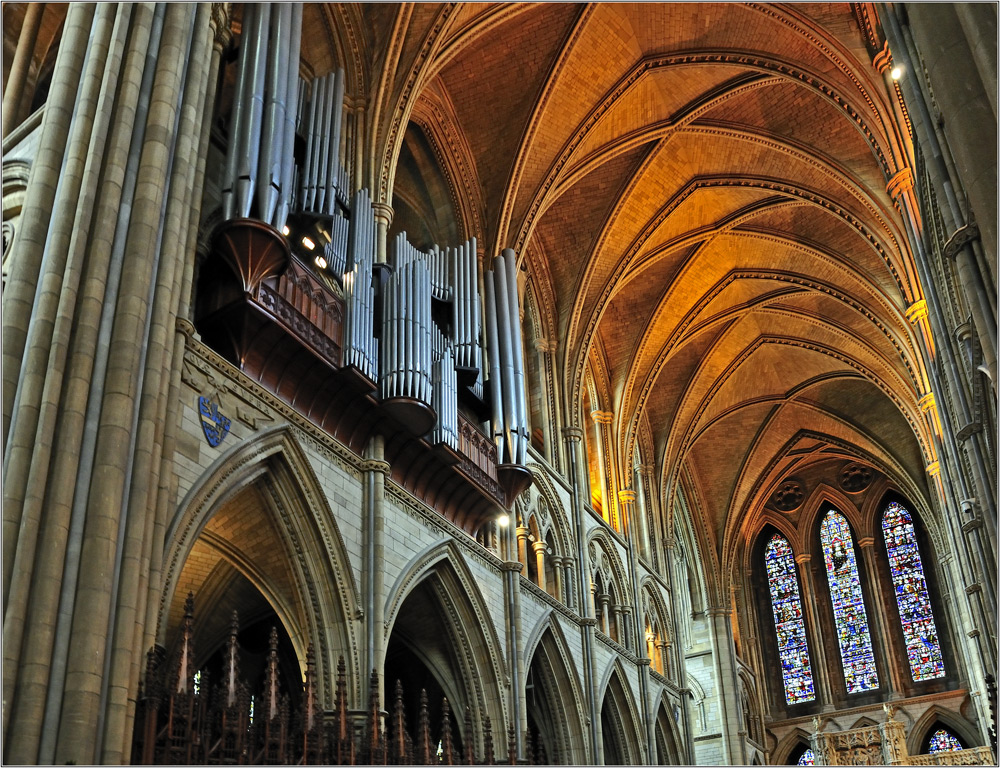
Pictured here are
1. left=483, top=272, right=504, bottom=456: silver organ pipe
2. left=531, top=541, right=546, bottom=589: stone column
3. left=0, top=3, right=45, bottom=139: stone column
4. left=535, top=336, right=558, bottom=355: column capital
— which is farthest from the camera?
left=535, top=336, right=558, bottom=355: column capital

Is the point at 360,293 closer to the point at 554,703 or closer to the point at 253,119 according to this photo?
the point at 253,119

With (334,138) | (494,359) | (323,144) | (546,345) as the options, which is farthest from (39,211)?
(546,345)

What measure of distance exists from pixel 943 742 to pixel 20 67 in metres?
27.0

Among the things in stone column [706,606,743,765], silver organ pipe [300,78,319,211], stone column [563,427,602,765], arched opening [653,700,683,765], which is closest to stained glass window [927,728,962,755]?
stone column [706,606,743,765]

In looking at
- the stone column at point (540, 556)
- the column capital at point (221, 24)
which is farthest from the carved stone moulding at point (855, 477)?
the column capital at point (221, 24)

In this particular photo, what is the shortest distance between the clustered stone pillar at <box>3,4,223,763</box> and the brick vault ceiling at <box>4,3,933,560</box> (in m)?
4.17

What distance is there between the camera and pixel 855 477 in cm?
3262

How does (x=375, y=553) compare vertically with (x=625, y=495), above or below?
below

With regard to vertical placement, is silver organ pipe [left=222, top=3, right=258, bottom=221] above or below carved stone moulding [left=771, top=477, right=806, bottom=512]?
below

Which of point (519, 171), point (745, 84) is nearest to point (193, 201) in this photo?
point (519, 171)

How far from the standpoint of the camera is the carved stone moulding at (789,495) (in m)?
33.3

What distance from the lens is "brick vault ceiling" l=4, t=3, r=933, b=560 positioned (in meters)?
17.5

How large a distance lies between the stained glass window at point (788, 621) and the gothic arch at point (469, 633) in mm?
18773

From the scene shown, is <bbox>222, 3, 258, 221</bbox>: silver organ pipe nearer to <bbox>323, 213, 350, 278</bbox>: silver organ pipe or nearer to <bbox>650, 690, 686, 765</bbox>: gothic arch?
<bbox>323, 213, 350, 278</bbox>: silver organ pipe
